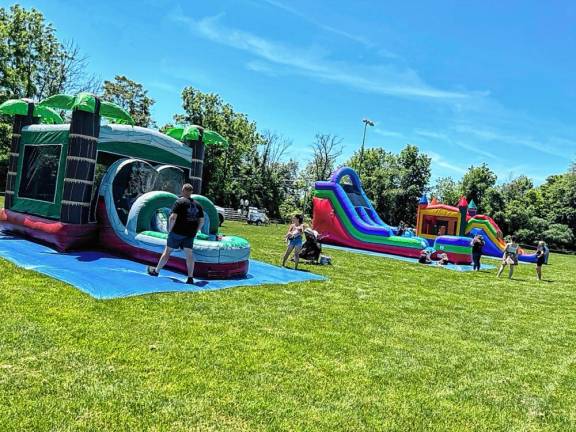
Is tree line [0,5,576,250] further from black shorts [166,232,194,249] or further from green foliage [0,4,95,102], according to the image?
black shorts [166,232,194,249]

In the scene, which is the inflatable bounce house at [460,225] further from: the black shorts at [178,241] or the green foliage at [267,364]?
the black shorts at [178,241]

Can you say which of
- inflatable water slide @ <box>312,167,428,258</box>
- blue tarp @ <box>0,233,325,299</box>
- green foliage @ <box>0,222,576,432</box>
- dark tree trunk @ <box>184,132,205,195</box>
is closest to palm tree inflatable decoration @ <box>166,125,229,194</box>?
dark tree trunk @ <box>184,132,205,195</box>

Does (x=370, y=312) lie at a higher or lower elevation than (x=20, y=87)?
lower

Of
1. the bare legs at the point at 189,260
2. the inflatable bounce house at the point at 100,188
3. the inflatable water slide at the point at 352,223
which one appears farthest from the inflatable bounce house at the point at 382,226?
the bare legs at the point at 189,260

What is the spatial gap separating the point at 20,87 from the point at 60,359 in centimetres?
3053

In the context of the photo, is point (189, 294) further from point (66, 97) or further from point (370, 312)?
point (66, 97)

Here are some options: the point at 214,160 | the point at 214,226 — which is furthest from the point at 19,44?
the point at 214,226

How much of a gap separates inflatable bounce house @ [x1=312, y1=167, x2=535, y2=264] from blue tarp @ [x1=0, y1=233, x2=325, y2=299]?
6262 millimetres

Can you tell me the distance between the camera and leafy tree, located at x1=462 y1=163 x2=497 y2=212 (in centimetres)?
4091

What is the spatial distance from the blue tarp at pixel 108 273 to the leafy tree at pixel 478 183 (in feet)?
118

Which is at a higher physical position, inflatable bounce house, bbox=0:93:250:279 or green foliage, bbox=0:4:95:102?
green foliage, bbox=0:4:95:102

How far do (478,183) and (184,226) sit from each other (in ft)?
128

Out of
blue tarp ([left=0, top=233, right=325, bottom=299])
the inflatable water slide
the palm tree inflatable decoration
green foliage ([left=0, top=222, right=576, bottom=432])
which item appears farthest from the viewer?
the inflatable water slide

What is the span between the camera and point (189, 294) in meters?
6.19
